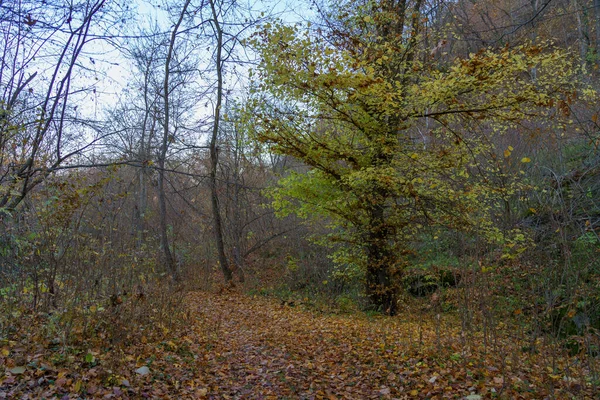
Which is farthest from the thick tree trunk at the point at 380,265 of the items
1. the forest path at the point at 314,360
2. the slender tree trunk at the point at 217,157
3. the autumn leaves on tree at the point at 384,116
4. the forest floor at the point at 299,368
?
the slender tree trunk at the point at 217,157

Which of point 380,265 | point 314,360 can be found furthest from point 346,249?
point 314,360

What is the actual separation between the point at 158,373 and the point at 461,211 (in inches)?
262

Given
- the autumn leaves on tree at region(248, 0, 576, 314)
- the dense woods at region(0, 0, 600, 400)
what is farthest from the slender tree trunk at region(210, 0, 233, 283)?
the autumn leaves on tree at region(248, 0, 576, 314)

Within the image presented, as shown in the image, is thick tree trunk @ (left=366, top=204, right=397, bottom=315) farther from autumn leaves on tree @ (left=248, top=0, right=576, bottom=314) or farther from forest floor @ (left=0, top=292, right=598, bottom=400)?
forest floor @ (left=0, top=292, right=598, bottom=400)

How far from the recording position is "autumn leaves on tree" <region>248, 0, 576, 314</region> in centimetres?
830

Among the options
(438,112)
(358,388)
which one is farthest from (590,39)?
(358,388)

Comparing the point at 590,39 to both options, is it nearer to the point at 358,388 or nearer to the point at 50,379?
the point at 358,388

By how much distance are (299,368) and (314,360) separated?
1.38 ft

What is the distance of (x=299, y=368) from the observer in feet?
20.2

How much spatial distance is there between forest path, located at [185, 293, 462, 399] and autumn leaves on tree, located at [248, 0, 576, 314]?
2316 mm

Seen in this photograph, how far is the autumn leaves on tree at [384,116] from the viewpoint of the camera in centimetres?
830

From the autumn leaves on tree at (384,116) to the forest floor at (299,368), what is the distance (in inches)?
115

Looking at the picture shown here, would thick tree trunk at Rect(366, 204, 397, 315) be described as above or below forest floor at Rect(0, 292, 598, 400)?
above

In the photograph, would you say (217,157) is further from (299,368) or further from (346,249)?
(299,368)
